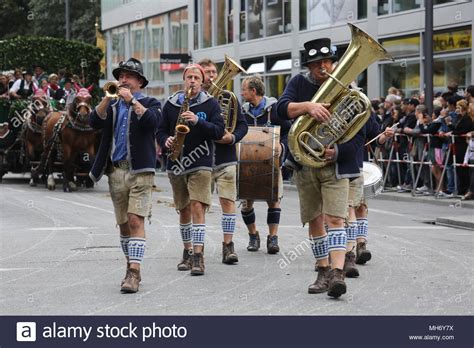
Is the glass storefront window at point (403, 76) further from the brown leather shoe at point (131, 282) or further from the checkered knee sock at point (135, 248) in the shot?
the brown leather shoe at point (131, 282)

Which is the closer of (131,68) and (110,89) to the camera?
(110,89)

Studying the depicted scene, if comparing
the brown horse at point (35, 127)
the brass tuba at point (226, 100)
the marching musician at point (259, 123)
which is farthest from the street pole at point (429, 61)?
the brass tuba at point (226, 100)

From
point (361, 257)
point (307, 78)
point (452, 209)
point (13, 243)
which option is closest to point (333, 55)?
point (307, 78)

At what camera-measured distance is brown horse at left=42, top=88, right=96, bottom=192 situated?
69.2 feet

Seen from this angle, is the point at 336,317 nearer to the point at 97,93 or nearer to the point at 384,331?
the point at 384,331

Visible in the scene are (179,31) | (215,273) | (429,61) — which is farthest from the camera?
(179,31)

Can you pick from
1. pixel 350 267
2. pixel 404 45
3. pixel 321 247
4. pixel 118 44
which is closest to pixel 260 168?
pixel 350 267

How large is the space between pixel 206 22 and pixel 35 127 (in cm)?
2082

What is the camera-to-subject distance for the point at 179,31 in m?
47.0

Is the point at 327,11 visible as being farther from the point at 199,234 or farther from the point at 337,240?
the point at 337,240

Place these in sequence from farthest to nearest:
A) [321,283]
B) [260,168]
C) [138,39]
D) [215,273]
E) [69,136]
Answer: [138,39] < [69,136] < [260,168] < [215,273] < [321,283]

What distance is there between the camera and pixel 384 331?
726 cm

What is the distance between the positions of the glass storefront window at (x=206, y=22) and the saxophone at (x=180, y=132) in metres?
32.9

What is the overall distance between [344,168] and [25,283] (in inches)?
122
